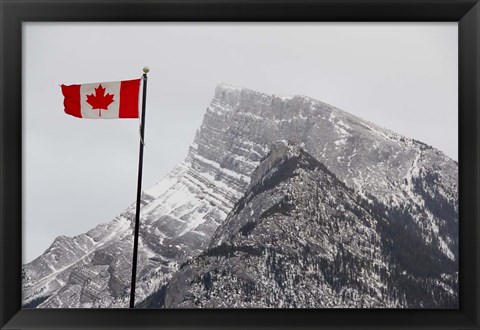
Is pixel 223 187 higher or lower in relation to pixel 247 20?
lower

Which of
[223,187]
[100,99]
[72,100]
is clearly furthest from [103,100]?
[223,187]

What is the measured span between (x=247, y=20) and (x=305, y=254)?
33492 millimetres

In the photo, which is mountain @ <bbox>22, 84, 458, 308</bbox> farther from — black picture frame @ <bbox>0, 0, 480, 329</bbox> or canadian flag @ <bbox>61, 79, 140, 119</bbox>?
black picture frame @ <bbox>0, 0, 480, 329</bbox>

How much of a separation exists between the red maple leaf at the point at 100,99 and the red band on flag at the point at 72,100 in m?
0.04

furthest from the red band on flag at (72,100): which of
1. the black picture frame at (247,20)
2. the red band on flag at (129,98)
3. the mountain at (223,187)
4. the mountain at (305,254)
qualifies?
the mountain at (223,187)

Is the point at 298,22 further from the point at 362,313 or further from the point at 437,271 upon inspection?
the point at 437,271

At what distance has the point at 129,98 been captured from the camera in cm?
221

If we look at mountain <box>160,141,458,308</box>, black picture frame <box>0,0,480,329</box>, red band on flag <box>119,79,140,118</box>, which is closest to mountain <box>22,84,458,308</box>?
mountain <box>160,141,458,308</box>

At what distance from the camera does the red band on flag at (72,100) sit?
2.18 meters

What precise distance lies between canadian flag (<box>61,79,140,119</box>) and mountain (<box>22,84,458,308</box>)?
2709cm

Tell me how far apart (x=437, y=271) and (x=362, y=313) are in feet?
87.9

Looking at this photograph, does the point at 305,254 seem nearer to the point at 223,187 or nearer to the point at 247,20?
the point at 223,187

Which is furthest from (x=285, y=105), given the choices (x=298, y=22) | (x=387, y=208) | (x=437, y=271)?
(x=298, y=22)

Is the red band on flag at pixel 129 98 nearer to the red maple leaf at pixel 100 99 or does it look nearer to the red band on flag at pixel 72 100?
the red maple leaf at pixel 100 99
